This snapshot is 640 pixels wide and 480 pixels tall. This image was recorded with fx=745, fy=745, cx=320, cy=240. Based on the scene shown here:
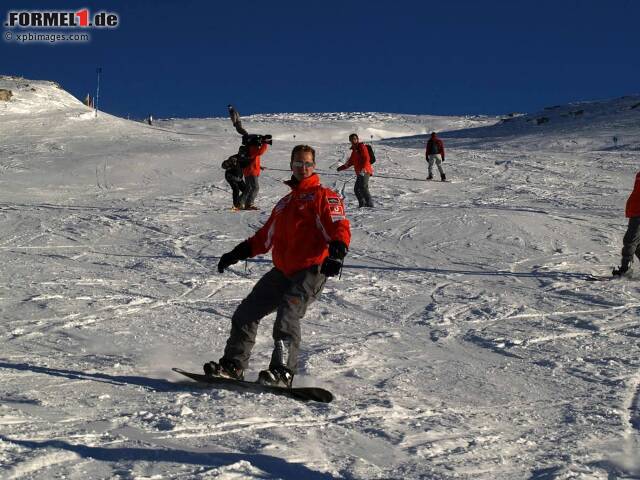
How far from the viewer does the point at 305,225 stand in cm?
456

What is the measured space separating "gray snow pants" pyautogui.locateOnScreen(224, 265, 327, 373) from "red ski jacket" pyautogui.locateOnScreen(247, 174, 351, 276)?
0.07 m

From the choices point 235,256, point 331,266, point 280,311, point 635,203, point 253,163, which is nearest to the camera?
point 331,266

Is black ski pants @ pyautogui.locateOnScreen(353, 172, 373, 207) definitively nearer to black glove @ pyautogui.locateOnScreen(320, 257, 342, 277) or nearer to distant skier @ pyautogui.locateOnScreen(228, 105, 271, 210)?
distant skier @ pyautogui.locateOnScreen(228, 105, 271, 210)

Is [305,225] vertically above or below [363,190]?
above

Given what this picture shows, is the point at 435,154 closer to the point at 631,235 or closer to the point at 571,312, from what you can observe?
the point at 631,235

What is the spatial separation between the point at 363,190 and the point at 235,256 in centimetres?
1018

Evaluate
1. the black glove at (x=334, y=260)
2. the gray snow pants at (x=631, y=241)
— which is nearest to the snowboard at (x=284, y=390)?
the black glove at (x=334, y=260)

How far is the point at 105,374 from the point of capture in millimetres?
4715

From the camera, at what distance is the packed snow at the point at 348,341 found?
3357 mm

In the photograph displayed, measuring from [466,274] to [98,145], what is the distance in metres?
19.0

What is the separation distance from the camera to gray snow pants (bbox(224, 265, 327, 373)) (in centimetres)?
446

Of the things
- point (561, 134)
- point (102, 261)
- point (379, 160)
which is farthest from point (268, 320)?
point (561, 134)

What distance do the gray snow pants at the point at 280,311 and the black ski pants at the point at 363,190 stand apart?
33.4 feet

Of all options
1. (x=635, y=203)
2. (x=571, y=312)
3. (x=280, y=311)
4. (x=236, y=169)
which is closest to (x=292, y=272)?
(x=280, y=311)
